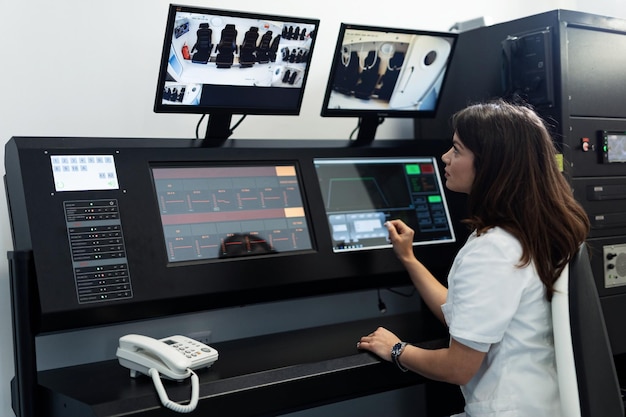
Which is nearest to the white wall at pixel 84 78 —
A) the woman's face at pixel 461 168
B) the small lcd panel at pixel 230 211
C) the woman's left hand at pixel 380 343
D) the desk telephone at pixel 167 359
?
the small lcd panel at pixel 230 211

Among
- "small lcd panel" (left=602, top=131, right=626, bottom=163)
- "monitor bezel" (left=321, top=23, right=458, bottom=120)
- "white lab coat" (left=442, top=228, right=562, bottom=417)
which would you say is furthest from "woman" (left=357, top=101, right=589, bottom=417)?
"small lcd panel" (left=602, top=131, right=626, bottom=163)

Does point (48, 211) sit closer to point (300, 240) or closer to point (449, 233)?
point (300, 240)

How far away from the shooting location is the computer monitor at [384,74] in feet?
8.01

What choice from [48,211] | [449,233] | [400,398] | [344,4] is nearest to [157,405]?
[48,211]

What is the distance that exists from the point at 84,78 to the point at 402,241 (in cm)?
110

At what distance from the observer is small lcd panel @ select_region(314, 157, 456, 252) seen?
7.82 ft

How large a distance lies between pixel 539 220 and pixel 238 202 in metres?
0.89

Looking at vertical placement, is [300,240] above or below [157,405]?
above

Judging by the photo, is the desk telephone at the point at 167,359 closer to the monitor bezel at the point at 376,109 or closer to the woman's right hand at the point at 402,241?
the woman's right hand at the point at 402,241

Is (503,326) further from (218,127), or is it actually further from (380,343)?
(218,127)

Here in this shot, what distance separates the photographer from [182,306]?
2.04 meters

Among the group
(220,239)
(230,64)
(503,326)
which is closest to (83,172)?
(220,239)

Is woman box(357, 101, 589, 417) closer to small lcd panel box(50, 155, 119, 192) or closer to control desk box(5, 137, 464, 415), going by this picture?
control desk box(5, 137, 464, 415)

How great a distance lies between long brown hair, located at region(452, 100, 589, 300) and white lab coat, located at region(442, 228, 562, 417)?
0.04m
